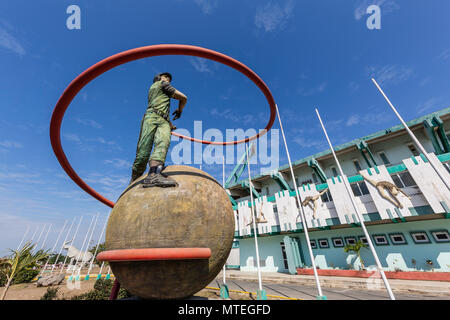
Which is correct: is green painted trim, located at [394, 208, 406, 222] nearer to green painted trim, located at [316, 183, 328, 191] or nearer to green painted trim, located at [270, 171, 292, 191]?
green painted trim, located at [316, 183, 328, 191]

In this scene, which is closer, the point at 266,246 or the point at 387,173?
the point at 387,173

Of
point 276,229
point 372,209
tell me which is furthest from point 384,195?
point 276,229

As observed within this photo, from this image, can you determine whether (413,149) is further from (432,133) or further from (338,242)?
(338,242)

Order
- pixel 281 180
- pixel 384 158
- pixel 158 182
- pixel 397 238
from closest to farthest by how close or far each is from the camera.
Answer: pixel 158 182 < pixel 397 238 < pixel 384 158 < pixel 281 180

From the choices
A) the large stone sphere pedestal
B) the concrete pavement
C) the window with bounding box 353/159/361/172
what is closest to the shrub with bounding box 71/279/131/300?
the concrete pavement

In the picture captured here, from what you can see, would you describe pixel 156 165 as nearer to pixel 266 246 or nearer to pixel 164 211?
pixel 164 211

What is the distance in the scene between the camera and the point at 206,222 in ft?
9.24

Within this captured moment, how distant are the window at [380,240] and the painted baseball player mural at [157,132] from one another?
796 inches

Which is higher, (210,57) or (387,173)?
(387,173)

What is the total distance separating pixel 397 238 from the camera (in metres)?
15.7

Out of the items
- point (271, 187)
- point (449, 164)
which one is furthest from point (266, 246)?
point (449, 164)

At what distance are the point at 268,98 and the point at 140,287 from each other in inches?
179

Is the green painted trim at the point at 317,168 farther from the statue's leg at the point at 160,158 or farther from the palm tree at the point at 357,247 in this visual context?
the statue's leg at the point at 160,158

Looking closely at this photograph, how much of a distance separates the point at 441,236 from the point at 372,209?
4500 mm
